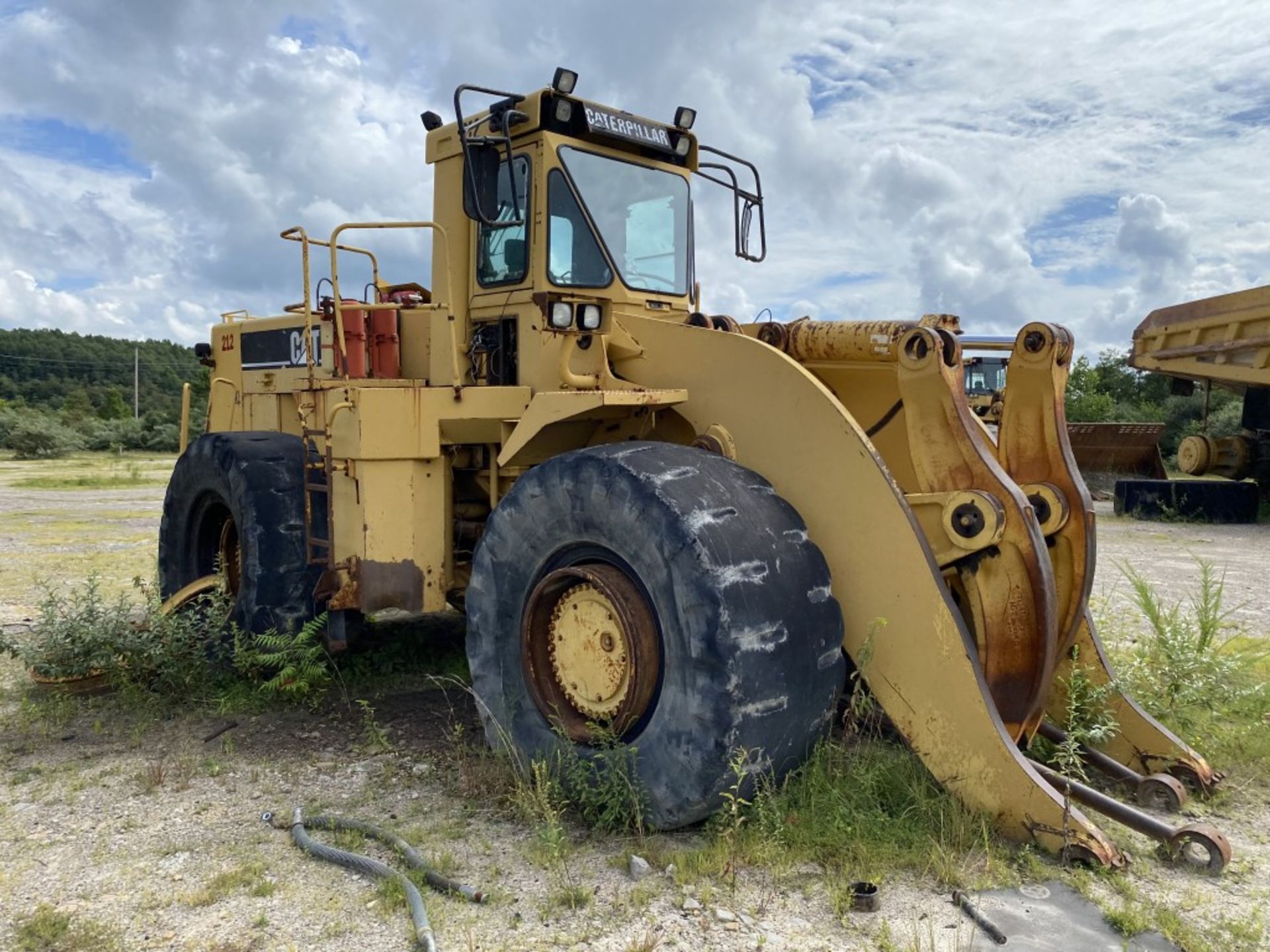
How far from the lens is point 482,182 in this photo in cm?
488

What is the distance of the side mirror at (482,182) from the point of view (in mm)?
4793

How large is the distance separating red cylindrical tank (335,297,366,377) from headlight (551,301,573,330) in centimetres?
171

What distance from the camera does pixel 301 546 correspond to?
5715mm

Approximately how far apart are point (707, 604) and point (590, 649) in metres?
0.74

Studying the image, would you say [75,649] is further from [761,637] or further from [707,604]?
[761,637]

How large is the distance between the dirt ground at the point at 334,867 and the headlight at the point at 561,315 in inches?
81.4

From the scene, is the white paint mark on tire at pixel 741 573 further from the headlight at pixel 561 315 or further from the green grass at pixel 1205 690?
the green grass at pixel 1205 690

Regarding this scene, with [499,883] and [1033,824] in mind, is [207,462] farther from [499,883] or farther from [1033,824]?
[1033,824]

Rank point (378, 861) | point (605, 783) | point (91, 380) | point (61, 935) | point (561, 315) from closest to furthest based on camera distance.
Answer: point (61, 935) → point (378, 861) → point (605, 783) → point (561, 315) → point (91, 380)

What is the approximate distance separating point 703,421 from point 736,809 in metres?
1.67

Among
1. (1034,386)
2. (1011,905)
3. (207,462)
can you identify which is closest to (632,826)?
(1011,905)

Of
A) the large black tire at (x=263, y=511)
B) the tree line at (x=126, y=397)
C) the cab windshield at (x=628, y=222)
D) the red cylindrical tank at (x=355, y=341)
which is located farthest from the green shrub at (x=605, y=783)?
the tree line at (x=126, y=397)

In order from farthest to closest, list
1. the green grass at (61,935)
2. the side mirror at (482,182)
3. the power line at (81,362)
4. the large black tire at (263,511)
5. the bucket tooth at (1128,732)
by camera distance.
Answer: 1. the power line at (81,362)
2. the large black tire at (263,511)
3. the side mirror at (482,182)
4. the bucket tooth at (1128,732)
5. the green grass at (61,935)

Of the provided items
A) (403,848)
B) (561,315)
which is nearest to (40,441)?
(561,315)
